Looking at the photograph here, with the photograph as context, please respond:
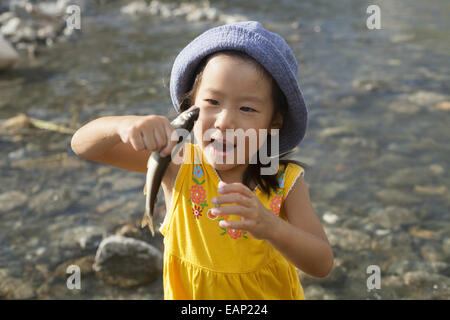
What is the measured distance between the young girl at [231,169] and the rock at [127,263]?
1.15 m

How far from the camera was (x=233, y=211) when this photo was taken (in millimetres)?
1990

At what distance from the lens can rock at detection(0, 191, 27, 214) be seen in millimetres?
4930

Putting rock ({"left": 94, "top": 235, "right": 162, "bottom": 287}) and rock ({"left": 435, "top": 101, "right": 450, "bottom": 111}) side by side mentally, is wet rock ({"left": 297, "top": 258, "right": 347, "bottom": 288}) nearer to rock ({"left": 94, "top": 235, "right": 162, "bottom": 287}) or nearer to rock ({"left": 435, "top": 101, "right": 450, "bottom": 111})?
rock ({"left": 94, "top": 235, "right": 162, "bottom": 287})

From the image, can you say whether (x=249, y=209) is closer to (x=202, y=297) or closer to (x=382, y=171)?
(x=202, y=297)

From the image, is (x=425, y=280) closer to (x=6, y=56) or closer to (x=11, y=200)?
(x=11, y=200)

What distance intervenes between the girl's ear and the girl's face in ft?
0.63

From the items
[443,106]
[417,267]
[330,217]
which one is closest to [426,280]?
[417,267]

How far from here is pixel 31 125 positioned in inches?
272

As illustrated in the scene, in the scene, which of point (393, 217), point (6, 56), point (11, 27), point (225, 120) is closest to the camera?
point (225, 120)

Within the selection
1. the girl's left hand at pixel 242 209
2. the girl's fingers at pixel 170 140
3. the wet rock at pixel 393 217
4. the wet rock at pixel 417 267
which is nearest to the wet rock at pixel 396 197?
the wet rock at pixel 393 217

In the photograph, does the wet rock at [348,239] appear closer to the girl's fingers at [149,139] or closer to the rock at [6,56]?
the girl's fingers at [149,139]

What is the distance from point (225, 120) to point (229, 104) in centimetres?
9
